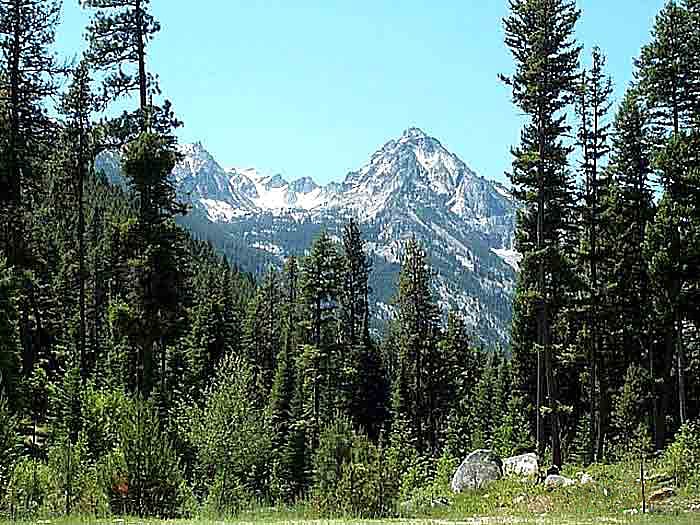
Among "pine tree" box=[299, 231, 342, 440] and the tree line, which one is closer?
the tree line

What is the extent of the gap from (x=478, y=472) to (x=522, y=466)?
71.0 inches

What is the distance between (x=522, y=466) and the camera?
31.8 meters

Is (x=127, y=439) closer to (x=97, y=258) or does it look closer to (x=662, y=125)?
(x=662, y=125)

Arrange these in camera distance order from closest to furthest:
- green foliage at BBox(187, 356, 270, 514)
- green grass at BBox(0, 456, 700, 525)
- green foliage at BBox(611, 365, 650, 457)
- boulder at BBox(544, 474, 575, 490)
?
green grass at BBox(0, 456, 700, 525), green foliage at BBox(187, 356, 270, 514), boulder at BBox(544, 474, 575, 490), green foliage at BBox(611, 365, 650, 457)

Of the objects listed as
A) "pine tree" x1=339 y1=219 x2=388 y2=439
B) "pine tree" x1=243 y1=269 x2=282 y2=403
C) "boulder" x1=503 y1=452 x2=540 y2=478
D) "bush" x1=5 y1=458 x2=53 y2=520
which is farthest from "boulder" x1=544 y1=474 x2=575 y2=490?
"pine tree" x1=243 y1=269 x2=282 y2=403

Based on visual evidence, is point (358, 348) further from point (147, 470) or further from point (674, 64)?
point (147, 470)

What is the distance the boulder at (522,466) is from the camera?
30.5 metres

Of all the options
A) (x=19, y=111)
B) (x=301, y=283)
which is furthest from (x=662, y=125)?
(x=19, y=111)

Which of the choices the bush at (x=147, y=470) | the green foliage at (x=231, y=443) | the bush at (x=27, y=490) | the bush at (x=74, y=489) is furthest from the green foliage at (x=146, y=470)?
the green foliage at (x=231, y=443)

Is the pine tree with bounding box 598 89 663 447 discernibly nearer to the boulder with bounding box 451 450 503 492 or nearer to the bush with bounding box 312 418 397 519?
the boulder with bounding box 451 450 503 492

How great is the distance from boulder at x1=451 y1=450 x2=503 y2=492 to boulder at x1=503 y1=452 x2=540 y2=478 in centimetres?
49

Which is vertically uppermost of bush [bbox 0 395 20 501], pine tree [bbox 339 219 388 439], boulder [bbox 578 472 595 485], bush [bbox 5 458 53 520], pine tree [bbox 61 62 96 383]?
pine tree [bbox 61 62 96 383]

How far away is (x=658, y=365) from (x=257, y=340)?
4064 centimetres

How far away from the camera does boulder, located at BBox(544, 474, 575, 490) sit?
1042 inches
